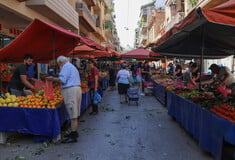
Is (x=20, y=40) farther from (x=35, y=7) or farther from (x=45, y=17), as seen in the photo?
(x=45, y=17)

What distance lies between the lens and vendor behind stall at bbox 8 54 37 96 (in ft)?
18.5

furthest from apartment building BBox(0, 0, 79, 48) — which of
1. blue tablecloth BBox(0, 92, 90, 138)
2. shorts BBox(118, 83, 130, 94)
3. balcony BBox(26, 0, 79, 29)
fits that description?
shorts BBox(118, 83, 130, 94)

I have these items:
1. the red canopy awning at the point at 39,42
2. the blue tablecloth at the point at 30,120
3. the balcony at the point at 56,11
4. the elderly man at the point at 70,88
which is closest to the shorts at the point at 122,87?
the red canopy awning at the point at 39,42

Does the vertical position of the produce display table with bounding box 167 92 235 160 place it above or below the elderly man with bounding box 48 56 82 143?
below

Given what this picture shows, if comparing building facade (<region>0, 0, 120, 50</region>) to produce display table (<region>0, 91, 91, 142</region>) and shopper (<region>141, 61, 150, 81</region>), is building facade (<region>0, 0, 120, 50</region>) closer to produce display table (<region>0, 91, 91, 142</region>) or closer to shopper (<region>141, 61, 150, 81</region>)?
produce display table (<region>0, 91, 91, 142</region>)

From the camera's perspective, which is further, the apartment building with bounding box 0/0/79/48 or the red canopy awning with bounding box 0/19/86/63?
the apartment building with bounding box 0/0/79/48

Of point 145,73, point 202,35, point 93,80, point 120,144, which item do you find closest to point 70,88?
point 120,144

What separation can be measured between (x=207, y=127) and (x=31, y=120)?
3721mm

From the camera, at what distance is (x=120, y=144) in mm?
5023

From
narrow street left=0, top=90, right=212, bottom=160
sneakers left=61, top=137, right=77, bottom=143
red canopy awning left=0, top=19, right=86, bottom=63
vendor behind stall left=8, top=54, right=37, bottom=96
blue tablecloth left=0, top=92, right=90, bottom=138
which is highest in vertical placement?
red canopy awning left=0, top=19, right=86, bottom=63

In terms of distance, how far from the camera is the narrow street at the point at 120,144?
4.38m

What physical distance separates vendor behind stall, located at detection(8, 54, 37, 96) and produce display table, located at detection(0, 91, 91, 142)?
0.90 m

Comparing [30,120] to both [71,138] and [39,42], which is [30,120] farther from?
[39,42]

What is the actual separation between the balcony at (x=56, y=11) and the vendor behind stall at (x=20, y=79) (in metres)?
5.01
